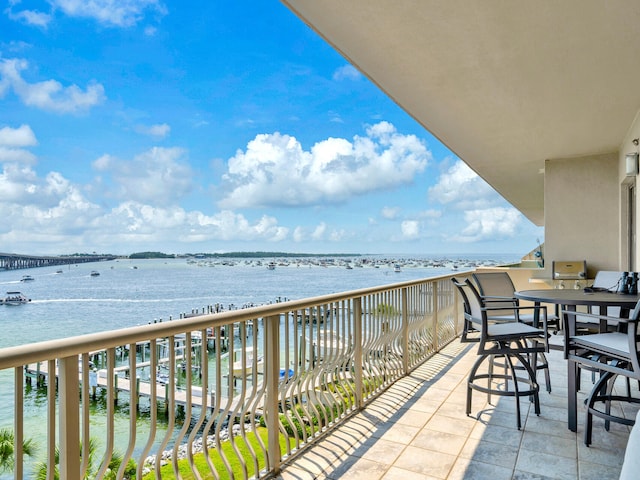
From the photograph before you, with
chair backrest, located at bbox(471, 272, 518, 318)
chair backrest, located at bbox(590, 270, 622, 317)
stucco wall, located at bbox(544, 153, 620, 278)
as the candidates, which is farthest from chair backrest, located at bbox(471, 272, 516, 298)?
stucco wall, located at bbox(544, 153, 620, 278)

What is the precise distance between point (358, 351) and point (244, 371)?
138 cm

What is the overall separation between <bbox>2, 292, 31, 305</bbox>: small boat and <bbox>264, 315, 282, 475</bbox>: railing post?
114 ft

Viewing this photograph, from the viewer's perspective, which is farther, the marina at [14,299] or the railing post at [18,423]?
the marina at [14,299]

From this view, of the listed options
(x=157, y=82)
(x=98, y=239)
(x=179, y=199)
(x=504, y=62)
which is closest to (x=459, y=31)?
(x=504, y=62)

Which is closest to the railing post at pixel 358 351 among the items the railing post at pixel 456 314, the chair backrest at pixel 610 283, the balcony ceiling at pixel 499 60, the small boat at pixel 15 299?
the balcony ceiling at pixel 499 60

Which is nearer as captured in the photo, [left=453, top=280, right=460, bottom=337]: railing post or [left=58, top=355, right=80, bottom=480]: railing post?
[left=58, top=355, right=80, bottom=480]: railing post

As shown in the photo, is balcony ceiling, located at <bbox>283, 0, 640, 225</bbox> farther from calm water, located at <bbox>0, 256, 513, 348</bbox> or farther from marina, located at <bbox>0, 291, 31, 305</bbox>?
marina, located at <bbox>0, 291, 31, 305</bbox>

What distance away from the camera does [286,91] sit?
4809cm

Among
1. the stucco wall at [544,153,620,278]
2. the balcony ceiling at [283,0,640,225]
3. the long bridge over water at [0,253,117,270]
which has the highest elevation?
the balcony ceiling at [283,0,640,225]

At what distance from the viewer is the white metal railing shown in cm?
144

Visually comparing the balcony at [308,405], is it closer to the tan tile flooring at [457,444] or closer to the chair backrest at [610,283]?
the tan tile flooring at [457,444]

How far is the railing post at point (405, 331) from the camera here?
438cm

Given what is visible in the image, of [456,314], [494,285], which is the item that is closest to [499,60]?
[494,285]

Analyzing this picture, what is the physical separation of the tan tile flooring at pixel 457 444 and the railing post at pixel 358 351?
0.12m
